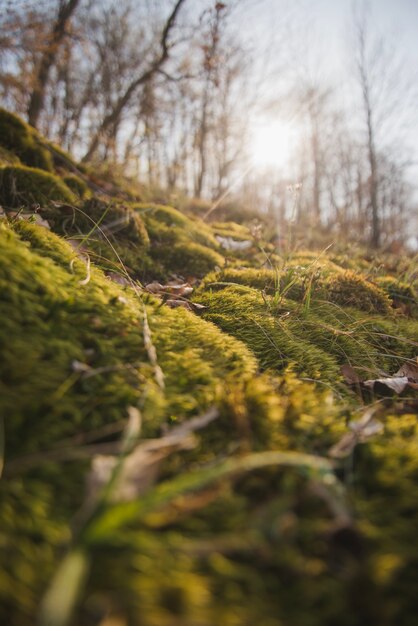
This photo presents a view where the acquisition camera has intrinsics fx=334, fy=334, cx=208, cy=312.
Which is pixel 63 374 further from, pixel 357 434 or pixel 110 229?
pixel 110 229

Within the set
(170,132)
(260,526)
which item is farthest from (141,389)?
(170,132)

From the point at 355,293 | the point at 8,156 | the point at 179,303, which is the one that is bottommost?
the point at 179,303

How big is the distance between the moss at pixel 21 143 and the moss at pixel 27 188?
1228 millimetres

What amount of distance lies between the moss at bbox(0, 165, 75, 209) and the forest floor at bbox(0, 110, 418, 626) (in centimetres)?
141

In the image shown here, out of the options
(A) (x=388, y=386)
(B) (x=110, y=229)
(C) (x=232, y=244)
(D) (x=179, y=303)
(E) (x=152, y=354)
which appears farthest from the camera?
(C) (x=232, y=244)

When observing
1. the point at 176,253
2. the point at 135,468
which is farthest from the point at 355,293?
the point at 135,468

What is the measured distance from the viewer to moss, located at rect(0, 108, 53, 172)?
12.9 feet

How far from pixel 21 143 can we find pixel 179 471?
4.58m

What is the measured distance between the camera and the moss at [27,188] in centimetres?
271

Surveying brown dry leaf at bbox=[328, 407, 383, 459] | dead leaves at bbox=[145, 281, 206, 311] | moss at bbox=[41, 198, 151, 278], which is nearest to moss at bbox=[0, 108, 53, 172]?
moss at bbox=[41, 198, 151, 278]

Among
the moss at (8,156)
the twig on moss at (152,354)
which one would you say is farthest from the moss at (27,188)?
the twig on moss at (152,354)

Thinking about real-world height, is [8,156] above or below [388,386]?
above

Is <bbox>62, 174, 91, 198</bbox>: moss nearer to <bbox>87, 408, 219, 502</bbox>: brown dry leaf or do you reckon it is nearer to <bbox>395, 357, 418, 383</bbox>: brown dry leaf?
<bbox>395, 357, 418, 383</bbox>: brown dry leaf

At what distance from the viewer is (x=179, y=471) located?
0.77m
